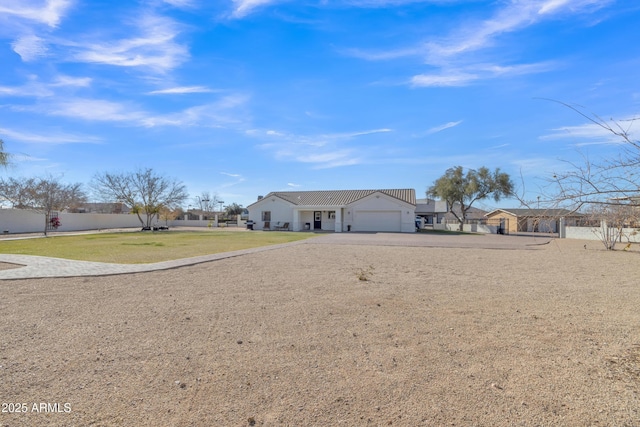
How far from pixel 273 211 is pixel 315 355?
132 feet

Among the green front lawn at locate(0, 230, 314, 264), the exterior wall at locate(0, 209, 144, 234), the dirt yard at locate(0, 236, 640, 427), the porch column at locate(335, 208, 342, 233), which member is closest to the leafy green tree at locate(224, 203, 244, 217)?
the exterior wall at locate(0, 209, 144, 234)

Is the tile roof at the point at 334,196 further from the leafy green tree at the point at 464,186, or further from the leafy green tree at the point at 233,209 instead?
the leafy green tree at the point at 233,209

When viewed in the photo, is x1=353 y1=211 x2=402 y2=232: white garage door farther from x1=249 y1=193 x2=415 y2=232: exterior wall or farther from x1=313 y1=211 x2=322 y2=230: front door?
x1=313 y1=211 x2=322 y2=230: front door

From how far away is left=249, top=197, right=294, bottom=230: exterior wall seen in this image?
43.4 metres

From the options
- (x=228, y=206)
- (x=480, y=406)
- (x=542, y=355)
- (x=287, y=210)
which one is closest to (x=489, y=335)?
(x=542, y=355)

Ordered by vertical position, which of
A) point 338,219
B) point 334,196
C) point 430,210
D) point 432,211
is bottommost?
point 338,219

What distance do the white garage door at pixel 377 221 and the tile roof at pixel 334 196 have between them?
6.28ft

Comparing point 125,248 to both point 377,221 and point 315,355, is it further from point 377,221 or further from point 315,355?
point 377,221

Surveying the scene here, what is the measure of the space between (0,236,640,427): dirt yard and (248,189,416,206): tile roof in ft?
106

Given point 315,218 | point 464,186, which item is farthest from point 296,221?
point 464,186

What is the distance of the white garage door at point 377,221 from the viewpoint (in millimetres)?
38438

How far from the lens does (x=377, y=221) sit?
39.2m

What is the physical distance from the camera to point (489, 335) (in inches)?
202

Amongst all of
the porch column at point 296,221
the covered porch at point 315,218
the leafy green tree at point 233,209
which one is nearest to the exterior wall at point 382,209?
the covered porch at point 315,218
